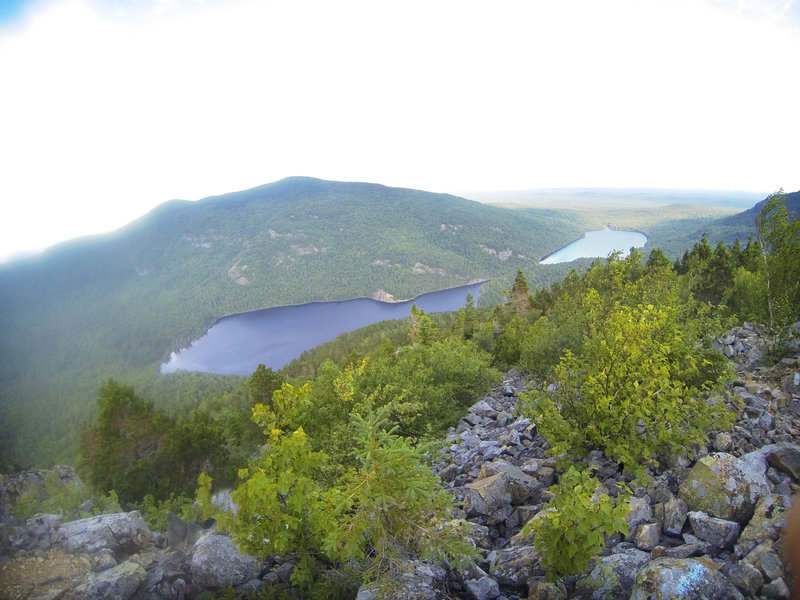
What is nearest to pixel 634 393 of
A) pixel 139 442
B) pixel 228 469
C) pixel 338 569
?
pixel 338 569

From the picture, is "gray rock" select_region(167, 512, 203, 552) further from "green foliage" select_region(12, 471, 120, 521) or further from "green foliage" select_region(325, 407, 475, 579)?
"green foliage" select_region(325, 407, 475, 579)

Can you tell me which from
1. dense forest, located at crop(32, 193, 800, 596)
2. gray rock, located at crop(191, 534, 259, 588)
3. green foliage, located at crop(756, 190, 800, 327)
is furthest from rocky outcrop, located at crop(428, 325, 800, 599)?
green foliage, located at crop(756, 190, 800, 327)

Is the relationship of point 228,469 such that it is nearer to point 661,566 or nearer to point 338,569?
point 338,569

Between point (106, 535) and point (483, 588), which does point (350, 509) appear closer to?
point (483, 588)

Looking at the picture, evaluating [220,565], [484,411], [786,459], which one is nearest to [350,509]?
[220,565]

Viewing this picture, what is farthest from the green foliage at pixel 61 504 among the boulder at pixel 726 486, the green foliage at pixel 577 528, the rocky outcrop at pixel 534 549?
the boulder at pixel 726 486

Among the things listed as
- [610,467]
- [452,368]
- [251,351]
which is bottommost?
[251,351]
